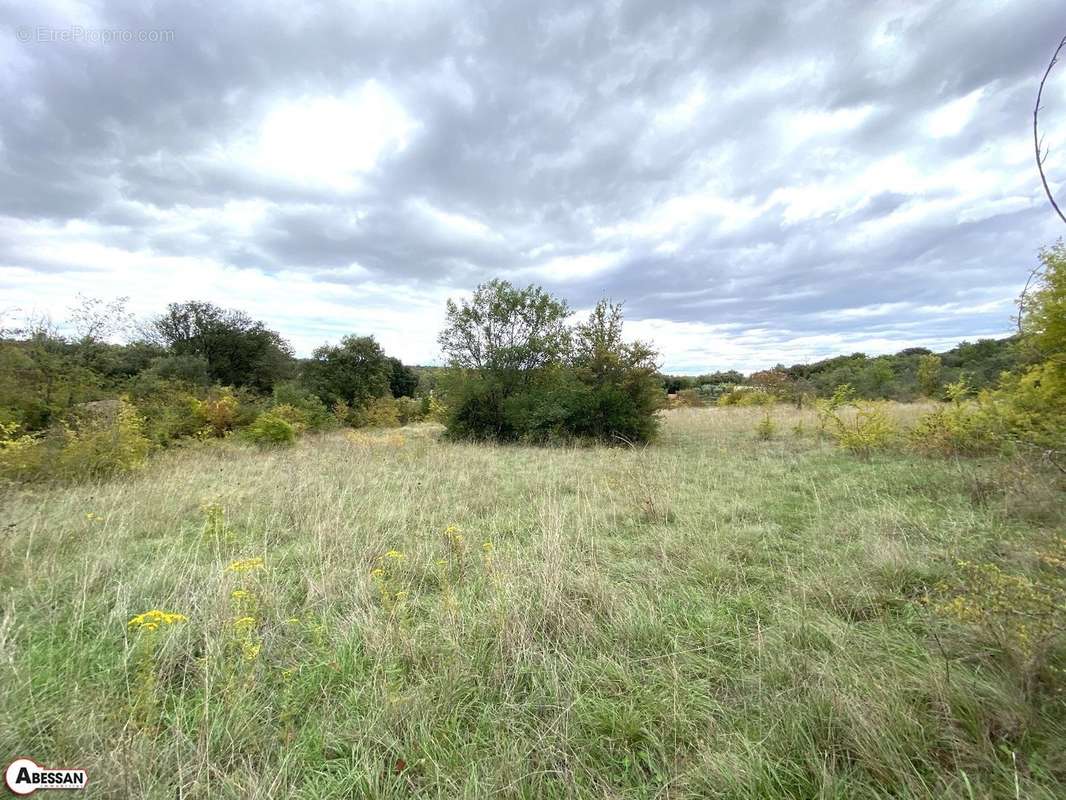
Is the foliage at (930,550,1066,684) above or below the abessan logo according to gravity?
above

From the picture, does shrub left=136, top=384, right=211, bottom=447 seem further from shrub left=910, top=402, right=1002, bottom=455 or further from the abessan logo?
shrub left=910, top=402, right=1002, bottom=455

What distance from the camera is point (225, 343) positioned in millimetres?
27781

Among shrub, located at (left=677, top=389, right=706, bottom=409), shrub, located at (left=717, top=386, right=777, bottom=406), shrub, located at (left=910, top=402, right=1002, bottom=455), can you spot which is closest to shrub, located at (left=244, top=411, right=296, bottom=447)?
shrub, located at (left=910, top=402, right=1002, bottom=455)

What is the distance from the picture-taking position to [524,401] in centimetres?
1388

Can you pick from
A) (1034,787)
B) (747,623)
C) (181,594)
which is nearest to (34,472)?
(181,594)

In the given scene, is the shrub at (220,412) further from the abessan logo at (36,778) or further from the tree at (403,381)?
the tree at (403,381)

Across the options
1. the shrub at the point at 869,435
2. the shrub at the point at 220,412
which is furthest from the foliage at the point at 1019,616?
the shrub at the point at 220,412

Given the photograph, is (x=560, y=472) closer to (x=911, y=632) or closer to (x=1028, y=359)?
(x=911, y=632)

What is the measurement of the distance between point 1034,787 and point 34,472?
1085cm

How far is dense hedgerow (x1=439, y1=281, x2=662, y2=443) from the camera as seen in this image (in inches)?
504

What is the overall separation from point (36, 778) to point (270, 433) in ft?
39.0

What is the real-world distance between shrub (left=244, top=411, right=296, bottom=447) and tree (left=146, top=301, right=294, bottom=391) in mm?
18356

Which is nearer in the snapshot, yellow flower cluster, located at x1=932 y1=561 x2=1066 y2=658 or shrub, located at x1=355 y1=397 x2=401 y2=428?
yellow flower cluster, located at x1=932 y1=561 x2=1066 y2=658

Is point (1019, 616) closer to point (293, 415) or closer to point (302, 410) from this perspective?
point (293, 415)
